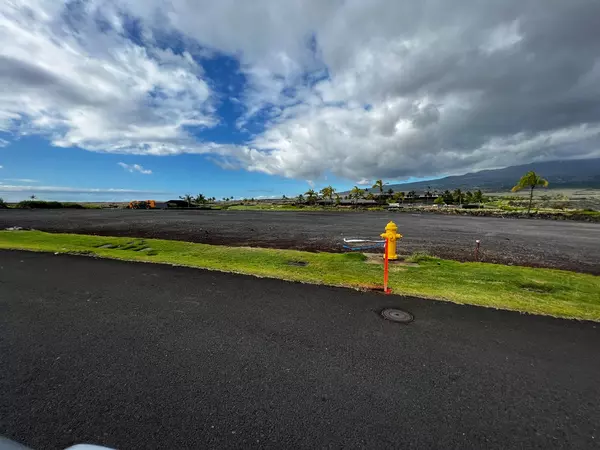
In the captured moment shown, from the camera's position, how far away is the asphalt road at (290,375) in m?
2.57

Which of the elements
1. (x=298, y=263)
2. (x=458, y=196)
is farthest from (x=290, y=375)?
(x=458, y=196)

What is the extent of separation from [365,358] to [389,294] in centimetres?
286

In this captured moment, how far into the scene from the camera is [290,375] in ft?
11.2

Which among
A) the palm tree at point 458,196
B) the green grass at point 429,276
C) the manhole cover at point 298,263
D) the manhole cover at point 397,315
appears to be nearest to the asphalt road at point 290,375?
the manhole cover at point 397,315

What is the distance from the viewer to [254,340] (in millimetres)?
4270

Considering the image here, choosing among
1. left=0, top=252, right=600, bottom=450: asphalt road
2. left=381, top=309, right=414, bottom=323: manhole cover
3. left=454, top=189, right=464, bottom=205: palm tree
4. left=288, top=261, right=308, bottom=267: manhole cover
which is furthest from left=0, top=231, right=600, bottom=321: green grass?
left=454, top=189, right=464, bottom=205: palm tree

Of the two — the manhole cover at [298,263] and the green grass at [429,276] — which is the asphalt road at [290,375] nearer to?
the green grass at [429,276]

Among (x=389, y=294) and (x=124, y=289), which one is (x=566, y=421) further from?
(x=124, y=289)

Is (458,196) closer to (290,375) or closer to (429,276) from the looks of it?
(429,276)

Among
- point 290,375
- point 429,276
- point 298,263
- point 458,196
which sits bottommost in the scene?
point 458,196

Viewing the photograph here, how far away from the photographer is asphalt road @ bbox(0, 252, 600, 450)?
257cm

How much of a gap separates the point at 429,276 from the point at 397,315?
140 inches

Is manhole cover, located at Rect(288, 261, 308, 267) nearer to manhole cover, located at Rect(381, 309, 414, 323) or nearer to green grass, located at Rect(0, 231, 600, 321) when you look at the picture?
green grass, located at Rect(0, 231, 600, 321)

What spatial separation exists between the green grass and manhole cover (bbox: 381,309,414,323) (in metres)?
1.19
